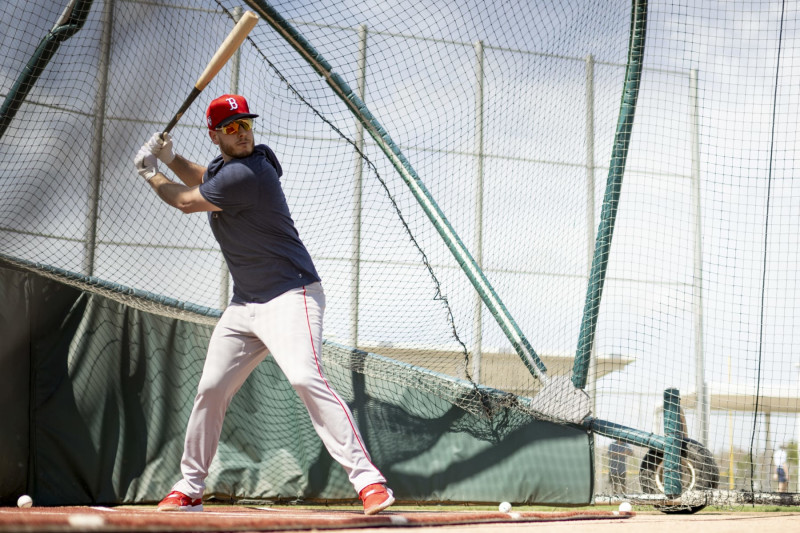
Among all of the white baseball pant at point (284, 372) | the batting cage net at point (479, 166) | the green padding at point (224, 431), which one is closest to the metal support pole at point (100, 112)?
the batting cage net at point (479, 166)

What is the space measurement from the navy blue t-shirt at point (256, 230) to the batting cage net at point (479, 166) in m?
1.45

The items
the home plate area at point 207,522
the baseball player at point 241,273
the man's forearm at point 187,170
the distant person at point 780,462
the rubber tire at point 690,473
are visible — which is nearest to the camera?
the home plate area at point 207,522

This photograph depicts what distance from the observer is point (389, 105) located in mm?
6727

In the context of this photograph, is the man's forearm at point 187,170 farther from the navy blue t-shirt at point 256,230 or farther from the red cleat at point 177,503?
A: the red cleat at point 177,503

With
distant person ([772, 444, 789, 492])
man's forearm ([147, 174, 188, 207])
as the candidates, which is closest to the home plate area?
man's forearm ([147, 174, 188, 207])

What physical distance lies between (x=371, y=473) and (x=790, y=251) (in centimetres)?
366

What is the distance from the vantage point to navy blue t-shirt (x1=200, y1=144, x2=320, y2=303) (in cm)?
376

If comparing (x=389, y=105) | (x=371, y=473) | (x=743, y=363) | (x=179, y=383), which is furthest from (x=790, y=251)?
(x=179, y=383)

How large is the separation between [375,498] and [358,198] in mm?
4551

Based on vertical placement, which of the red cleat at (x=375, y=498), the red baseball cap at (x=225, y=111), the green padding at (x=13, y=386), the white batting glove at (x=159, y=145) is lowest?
the red cleat at (x=375, y=498)

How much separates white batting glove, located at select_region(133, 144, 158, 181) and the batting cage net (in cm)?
109

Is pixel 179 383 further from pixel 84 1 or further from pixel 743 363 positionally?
pixel 743 363

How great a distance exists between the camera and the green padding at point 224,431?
16.0 ft

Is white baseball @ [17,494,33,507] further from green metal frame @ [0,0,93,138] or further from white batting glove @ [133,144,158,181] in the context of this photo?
green metal frame @ [0,0,93,138]
